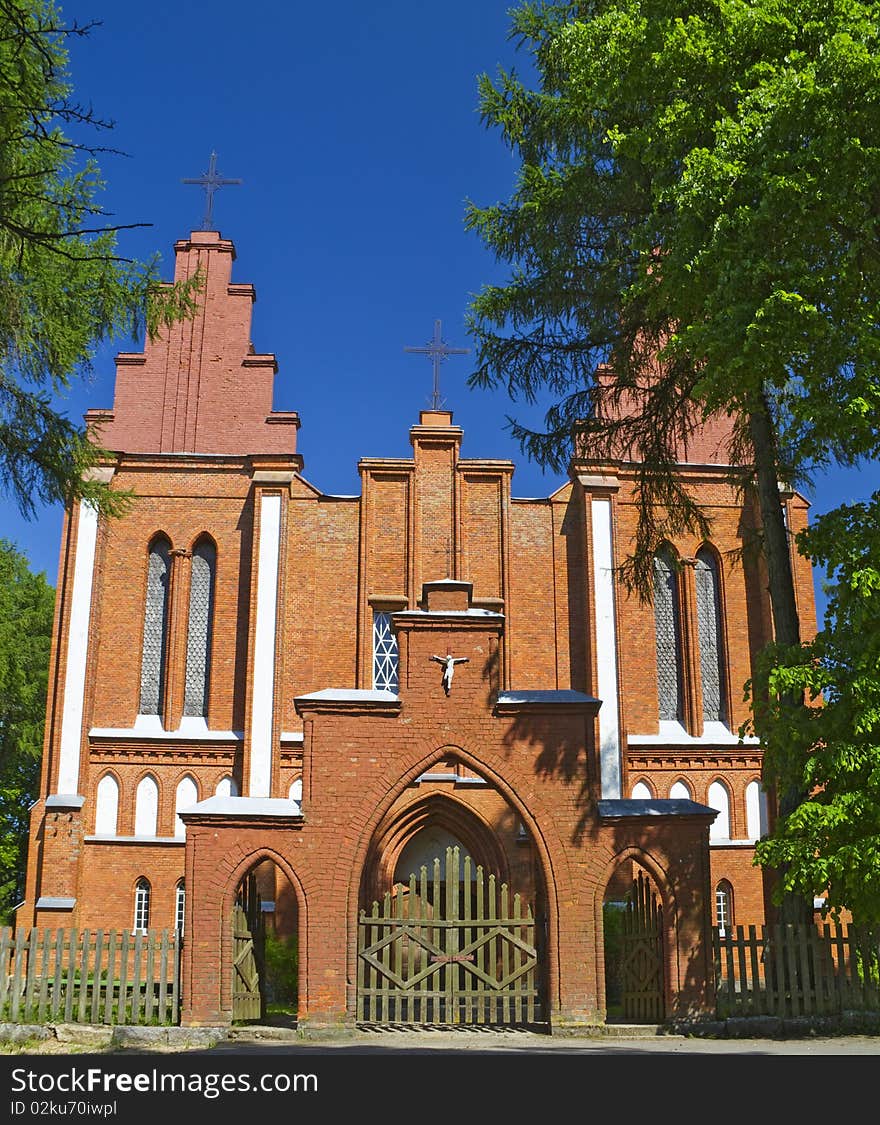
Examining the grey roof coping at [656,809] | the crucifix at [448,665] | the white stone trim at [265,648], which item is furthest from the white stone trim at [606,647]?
the crucifix at [448,665]

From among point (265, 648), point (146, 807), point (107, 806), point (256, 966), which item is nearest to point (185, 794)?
point (146, 807)

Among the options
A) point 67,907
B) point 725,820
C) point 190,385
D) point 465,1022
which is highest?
point 190,385

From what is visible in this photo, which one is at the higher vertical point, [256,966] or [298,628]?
[298,628]

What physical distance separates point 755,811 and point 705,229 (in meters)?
11.6

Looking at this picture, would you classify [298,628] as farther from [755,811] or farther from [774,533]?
[774,533]

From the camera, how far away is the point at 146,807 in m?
21.2

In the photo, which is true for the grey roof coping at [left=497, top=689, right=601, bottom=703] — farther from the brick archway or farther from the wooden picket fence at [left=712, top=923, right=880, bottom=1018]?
the brick archway

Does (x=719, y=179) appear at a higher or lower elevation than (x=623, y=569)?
higher

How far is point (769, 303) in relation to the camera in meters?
12.5

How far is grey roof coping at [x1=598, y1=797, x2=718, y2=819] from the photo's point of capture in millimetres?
13320

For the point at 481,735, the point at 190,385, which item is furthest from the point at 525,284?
the point at 190,385

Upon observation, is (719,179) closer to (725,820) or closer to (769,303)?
(769,303)

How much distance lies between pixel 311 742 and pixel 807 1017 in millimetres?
5982

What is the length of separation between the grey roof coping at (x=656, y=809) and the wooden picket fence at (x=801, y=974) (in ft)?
4.26
